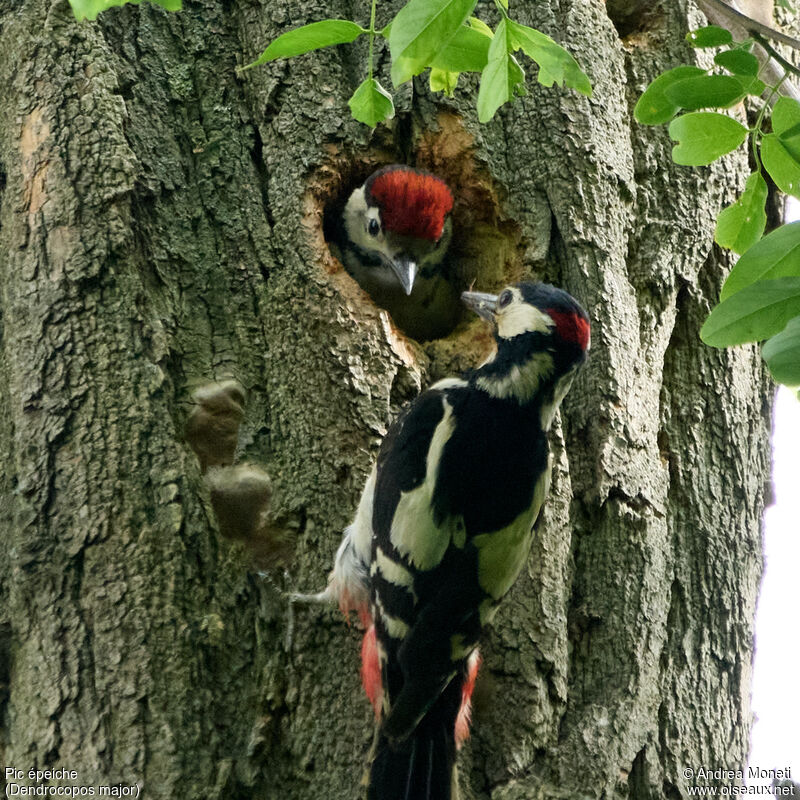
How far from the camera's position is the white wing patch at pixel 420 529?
2.58 m

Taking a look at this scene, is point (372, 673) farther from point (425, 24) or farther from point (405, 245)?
point (405, 245)

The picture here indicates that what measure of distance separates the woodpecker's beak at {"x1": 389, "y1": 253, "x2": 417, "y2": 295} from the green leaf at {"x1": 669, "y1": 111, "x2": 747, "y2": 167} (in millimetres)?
1810

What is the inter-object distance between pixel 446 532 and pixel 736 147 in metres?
1.16

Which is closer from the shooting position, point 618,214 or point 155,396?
point 155,396

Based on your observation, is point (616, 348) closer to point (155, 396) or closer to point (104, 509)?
point (155, 396)

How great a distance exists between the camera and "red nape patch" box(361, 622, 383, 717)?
2459mm

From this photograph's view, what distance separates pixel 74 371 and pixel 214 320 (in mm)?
439

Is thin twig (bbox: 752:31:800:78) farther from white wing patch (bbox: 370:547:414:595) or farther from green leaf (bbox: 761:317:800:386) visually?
white wing patch (bbox: 370:547:414:595)

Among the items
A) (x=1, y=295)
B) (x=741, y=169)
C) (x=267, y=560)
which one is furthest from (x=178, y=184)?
(x=741, y=169)

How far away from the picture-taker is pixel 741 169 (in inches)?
130

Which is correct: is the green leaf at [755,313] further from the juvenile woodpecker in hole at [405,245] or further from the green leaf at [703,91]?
the juvenile woodpecker in hole at [405,245]

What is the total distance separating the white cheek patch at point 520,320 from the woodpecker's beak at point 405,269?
0.88 meters

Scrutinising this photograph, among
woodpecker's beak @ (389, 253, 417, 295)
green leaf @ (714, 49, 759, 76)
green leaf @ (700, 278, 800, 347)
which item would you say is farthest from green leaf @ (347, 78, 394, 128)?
woodpecker's beak @ (389, 253, 417, 295)

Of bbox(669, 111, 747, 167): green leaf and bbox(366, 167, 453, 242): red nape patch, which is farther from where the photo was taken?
bbox(366, 167, 453, 242): red nape patch
